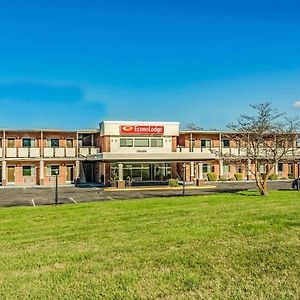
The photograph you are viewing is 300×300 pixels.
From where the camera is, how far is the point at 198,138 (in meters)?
46.9

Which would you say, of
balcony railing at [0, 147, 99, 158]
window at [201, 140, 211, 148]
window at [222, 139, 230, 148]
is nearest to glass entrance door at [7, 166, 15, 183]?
balcony railing at [0, 147, 99, 158]

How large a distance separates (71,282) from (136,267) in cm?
136

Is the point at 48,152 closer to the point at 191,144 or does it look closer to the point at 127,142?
the point at 127,142

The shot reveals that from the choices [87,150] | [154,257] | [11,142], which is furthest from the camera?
[87,150]

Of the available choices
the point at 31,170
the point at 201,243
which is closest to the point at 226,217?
the point at 201,243

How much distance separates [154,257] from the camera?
→ 815 cm

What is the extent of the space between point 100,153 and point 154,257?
31.4 m

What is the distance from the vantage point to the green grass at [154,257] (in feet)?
20.6

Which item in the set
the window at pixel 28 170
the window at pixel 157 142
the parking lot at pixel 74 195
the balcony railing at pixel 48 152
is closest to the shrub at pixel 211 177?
the window at pixel 157 142

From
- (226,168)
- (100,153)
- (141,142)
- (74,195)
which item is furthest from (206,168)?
(74,195)

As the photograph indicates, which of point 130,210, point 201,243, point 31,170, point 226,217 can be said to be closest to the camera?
point 201,243

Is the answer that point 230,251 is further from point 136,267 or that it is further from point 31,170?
point 31,170

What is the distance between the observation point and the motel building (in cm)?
4000

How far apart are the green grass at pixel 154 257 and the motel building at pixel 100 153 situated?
26271 mm
